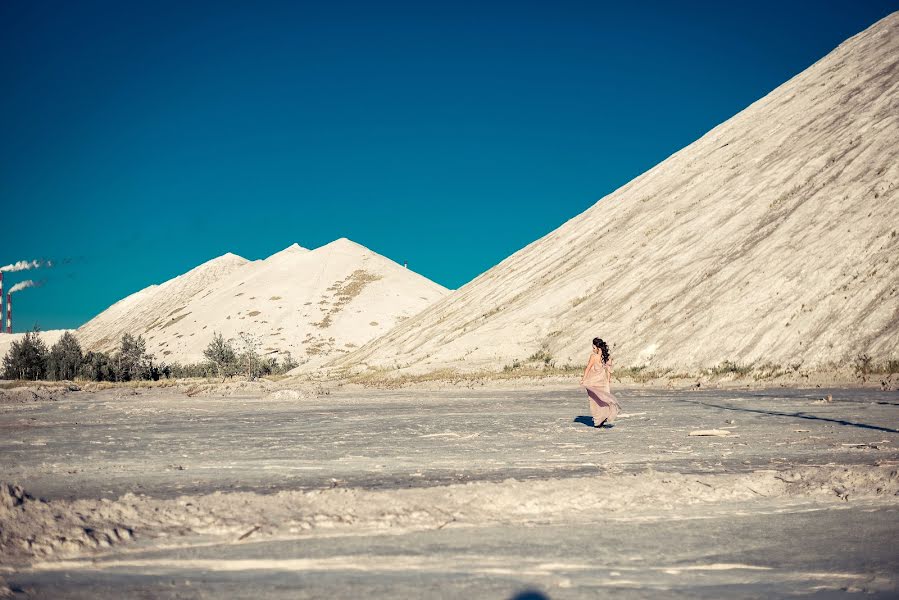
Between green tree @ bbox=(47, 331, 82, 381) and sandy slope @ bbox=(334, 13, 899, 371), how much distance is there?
2602 centimetres

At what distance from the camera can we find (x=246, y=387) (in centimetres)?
3966

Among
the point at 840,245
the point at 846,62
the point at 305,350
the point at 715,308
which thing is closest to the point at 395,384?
the point at 715,308

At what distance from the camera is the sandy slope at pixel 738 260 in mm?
32188

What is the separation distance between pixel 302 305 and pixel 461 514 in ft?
333

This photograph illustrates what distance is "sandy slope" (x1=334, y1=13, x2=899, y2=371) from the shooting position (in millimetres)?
32188

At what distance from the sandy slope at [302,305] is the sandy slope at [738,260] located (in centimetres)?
3271

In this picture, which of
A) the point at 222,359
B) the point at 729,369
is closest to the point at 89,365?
the point at 222,359

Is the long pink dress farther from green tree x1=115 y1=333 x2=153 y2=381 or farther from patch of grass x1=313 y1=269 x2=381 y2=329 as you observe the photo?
patch of grass x1=313 y1=269 x2=381 y2=329

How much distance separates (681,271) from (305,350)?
5815 centimetres

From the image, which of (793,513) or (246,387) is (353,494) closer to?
(793,513)

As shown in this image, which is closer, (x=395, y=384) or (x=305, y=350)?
(x=395, y=384)

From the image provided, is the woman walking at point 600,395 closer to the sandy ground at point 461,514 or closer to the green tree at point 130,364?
the sandy ground at point 461,514

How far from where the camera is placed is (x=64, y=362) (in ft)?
222

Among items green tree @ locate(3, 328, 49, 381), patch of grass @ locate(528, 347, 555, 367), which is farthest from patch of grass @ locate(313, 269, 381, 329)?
patch of grass @ locate(528, 347, 555, 367)
